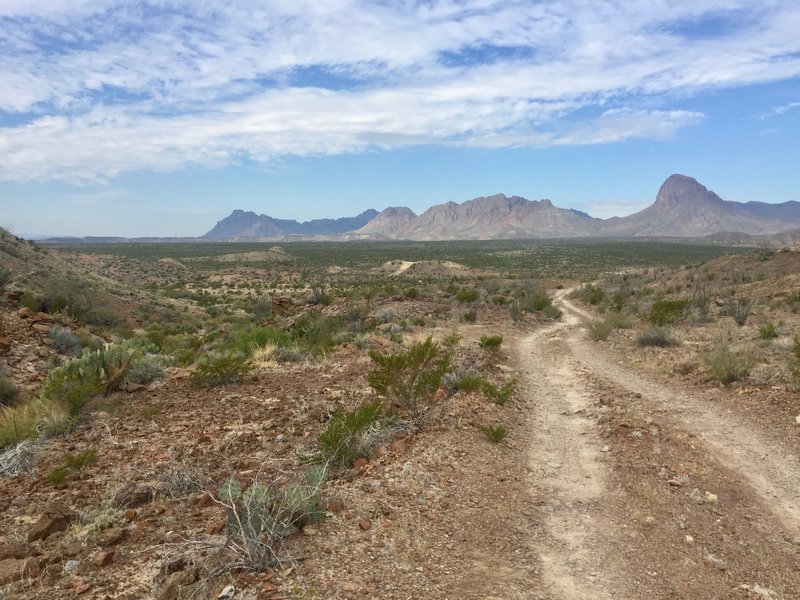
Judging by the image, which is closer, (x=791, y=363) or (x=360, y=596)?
(x=360, y=596)

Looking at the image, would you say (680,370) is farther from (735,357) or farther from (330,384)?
(330,384)

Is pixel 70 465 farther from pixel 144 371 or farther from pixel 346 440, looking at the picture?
pixel 144 371

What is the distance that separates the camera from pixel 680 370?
453 inches

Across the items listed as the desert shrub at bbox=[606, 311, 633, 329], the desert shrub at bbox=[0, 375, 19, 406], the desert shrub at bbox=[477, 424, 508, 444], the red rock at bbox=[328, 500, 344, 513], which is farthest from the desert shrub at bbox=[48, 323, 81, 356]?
the desert shrub at bbox=[606, 311, 633, 329]

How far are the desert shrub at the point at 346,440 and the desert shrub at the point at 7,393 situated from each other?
6.93 meters

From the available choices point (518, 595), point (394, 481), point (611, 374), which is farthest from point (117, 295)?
point (518, 595)

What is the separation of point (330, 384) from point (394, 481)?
4789 millimetres

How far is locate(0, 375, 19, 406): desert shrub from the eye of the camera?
9.80 meters

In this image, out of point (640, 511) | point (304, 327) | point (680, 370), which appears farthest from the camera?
point (304, 327)

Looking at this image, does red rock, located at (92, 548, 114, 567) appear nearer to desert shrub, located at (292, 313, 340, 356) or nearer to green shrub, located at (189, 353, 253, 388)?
green shrub, located at (189, 353, 253, 388)

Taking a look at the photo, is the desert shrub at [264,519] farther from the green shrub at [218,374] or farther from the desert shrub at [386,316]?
the desert shrub at [386,316]

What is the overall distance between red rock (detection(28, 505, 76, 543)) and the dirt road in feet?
14.6

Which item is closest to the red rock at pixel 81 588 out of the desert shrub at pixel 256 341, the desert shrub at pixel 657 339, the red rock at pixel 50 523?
the red rock at pixel 50 523

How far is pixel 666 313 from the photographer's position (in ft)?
63.3
